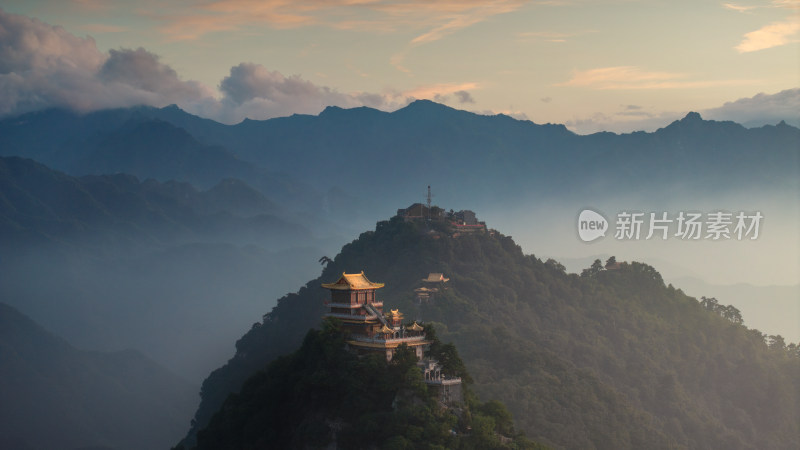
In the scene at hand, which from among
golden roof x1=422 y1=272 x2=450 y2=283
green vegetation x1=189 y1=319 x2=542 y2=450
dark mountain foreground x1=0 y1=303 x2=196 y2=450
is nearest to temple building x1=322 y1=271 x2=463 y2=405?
green vegetation x1=189 y1=319 x2=542 y2=450

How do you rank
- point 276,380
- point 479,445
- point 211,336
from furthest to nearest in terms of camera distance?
point 211,336
point 276,380
point 479,445

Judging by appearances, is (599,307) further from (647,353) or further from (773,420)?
(773,420)

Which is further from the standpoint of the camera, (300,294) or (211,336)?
(211,336)

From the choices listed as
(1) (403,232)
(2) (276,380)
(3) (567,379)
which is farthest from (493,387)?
(1) (403,232)

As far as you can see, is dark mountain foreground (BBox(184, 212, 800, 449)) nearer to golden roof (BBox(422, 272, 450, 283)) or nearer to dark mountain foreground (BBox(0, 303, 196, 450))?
golden roof (BBox(422, 272, 450, 283))

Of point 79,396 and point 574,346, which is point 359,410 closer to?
point 574,346

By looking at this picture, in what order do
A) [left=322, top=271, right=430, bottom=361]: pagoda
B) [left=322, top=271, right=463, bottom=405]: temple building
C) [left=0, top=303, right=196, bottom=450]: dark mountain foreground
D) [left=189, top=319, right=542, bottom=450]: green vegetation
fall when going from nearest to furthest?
[left=189, top=319, right=542, bottom=450]: green vegetation < [left=322, top=271, right=463, bottom=405]: temple building < [left=322, top=271, right=430, bottom=361]: pagoda < [left=0, top=303, right=196, bottom=450]: dark mountain foreground

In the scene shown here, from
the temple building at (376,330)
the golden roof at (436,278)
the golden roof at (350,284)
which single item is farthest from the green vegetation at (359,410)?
the golden roof at (436,278)
